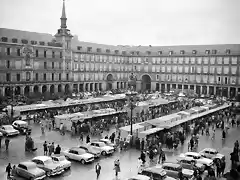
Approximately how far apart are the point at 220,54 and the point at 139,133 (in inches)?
1980

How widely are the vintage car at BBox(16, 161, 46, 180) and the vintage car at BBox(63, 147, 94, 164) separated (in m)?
3.87

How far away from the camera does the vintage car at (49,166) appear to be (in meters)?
18.8

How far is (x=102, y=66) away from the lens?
76.5 metres

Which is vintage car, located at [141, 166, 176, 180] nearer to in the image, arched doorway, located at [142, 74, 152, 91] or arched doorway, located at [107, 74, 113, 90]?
arched doorway, located at [107, 74, 113, 90]

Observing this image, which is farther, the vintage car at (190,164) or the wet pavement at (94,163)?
the vintage car at (190,164)

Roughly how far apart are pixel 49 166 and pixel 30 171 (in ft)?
5.01

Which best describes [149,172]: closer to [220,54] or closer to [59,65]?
[59,65]

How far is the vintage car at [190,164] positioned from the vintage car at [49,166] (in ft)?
28.9

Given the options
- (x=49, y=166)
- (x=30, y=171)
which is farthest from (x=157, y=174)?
(x=30, y=171)

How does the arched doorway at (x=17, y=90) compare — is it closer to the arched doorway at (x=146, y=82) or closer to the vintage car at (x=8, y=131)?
the vintage car at (x=8, y=131)

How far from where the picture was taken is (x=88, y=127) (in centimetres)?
3109

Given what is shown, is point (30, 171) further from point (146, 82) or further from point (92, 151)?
point (146, 82)

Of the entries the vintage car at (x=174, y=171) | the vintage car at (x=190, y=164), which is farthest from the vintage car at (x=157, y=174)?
the vintage car at (x=190, y=164)

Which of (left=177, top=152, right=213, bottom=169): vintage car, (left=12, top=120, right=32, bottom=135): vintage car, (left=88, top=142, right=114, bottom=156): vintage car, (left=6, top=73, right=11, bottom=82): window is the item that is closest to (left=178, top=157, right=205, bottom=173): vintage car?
(left=177, top=152, right=213, bottom=169): vintage car
